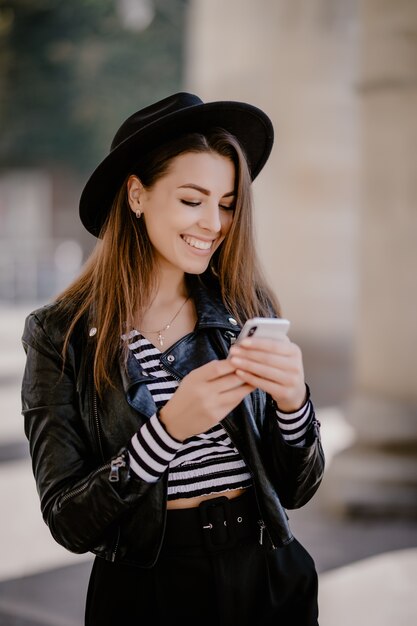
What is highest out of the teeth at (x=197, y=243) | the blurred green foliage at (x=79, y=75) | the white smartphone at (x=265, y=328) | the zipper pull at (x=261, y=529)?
the blurred green foliage at (x=79, y=75)

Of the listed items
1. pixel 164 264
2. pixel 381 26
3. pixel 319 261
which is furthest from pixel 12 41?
pixel 164 264

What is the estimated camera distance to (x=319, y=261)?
9.16 m

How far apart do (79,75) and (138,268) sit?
71.9 ft

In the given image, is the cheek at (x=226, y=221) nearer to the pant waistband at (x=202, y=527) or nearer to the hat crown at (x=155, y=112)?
the hat crown at (x=155, y=112)

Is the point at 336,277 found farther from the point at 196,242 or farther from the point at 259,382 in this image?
the point at 259,382

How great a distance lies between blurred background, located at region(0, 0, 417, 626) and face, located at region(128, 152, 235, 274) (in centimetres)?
250

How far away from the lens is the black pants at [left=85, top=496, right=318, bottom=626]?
1854 mm

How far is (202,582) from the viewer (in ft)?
6.08

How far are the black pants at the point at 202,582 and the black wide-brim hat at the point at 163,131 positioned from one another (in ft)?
2.63

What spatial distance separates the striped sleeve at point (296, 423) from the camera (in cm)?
183

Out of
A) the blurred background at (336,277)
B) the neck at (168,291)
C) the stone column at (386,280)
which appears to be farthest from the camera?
the stone column at (386,280)

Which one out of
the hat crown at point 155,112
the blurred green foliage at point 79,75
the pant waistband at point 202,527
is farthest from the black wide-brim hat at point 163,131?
the blurred green foliage at point 79,75

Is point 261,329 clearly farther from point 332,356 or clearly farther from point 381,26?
point 332,356

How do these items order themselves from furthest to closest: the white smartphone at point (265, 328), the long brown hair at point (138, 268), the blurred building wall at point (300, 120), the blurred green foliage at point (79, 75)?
the blurred green foliage at point (79, 75)
the blurred building wall at point (300, 120)
the long brown hair at point (138, 268)
the white smartphone at point (265, 328)
